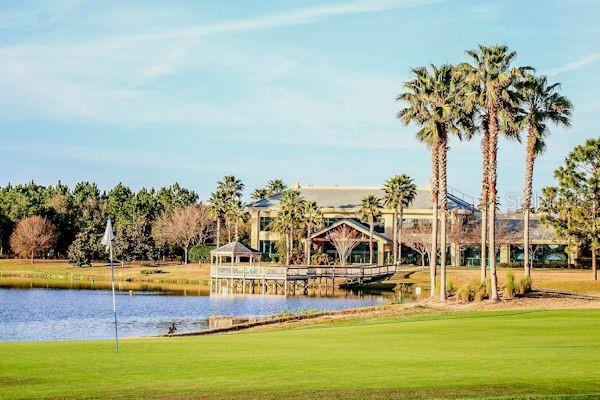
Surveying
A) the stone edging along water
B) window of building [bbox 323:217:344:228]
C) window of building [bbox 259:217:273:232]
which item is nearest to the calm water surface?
the stone edging along water

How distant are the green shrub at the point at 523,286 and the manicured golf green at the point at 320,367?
18487mm

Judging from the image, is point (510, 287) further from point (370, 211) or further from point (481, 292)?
point (370, 211)

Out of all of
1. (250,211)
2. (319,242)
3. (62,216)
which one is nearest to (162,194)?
(62,216)

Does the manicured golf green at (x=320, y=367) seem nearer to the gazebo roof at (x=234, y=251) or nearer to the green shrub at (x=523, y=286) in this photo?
the green shrub at (x=523, y=286)

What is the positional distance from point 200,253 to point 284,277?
38277 millimetres

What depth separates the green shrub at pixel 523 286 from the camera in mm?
50688

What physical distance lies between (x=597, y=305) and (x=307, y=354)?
92.0 ft

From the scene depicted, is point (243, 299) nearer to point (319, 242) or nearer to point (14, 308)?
point (14, 308)

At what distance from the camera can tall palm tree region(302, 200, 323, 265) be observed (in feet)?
Result: 357

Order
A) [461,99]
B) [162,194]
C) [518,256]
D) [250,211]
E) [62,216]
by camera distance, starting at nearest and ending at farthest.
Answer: [461,99]
[518,256]
[250,211]
[62,216]
[162,194]

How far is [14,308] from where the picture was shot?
6025 centimetres

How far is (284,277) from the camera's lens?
8481 cm

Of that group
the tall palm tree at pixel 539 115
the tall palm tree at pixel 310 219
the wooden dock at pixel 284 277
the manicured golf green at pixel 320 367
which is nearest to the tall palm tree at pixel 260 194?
the tall palm tree at pixel 310 219

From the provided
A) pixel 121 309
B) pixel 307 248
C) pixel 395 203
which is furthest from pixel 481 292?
pixel 307 248
